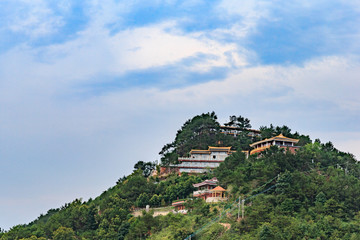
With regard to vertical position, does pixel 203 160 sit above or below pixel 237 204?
above

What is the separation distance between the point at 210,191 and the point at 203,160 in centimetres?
941

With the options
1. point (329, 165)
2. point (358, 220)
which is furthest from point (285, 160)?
point (358, 220)

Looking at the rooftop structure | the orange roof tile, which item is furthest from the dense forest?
the rooftop structure

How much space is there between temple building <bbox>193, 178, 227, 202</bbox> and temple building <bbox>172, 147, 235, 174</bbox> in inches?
239

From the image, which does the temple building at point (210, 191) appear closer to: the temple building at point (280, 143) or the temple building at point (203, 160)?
the temple building at point (203, 160)

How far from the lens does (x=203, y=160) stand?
55531 millimetres

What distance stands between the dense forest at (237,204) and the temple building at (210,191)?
0.71m

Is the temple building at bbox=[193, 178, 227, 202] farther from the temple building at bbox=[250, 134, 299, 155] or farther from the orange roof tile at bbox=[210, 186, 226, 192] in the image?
the temple building at bbox=[250, 134, 299, 155]

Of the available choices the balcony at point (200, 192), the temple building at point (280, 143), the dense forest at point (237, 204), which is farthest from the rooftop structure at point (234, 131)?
the balcony at point (200, 192)

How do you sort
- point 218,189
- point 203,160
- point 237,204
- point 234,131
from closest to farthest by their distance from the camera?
point 237,204 → point 218,189 → point 203,160 → point 234,131

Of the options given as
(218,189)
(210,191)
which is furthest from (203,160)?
(218,189)

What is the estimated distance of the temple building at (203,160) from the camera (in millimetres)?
55062

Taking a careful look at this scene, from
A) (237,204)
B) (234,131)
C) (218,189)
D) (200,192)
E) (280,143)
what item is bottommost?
(237,204)

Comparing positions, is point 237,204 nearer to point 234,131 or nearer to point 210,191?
point 210,191
